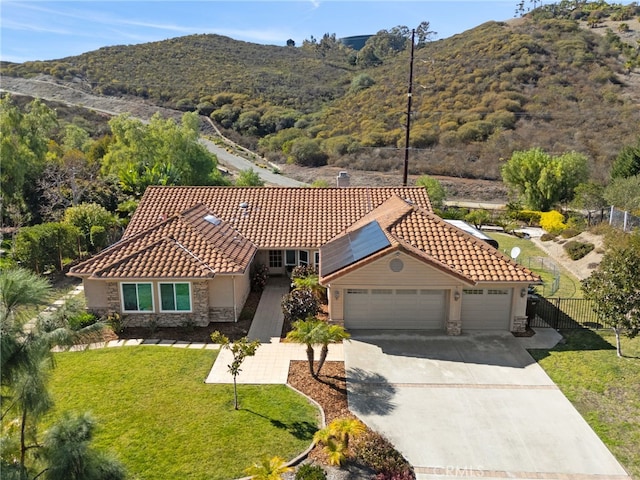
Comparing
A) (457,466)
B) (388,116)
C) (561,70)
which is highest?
(561,70)

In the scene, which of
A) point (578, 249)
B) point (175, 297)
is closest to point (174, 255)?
point (175, 297)

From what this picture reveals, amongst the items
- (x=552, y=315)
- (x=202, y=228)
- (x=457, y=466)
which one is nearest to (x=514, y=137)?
(x=552, y=315)

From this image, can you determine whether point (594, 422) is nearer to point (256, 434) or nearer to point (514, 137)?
point (256, 434)

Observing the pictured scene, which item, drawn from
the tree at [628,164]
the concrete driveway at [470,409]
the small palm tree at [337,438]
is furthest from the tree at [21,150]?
the tree at [628,164]

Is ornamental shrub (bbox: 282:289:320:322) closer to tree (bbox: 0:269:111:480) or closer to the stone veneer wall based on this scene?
the stone veneer wall

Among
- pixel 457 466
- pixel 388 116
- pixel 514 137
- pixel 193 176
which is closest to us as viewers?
pixel 457 466

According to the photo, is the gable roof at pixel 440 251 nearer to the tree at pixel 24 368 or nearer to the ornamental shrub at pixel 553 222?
the tree at pixel 24 368
